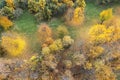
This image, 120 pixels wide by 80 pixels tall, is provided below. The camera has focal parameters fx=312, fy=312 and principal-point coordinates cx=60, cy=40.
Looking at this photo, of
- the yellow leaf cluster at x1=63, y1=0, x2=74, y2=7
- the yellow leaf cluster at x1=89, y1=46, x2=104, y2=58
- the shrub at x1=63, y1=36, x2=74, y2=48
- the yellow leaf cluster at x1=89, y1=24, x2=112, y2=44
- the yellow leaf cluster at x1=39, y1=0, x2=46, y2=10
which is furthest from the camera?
the yellow leaf cluster at x1=63, y1=0, x2=74, y2=7

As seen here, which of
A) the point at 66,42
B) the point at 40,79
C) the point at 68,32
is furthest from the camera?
the point at 68,32

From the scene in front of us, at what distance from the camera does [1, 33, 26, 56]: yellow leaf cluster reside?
59688mm

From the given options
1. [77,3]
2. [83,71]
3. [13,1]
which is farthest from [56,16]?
[83,71]

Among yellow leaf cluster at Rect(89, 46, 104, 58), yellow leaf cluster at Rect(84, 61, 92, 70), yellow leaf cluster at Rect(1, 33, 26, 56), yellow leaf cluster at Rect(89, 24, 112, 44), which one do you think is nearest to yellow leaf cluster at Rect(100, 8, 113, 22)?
yellow leaf cluster at Rect(89, 24, 112, 44)

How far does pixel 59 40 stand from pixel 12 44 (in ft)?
29.5

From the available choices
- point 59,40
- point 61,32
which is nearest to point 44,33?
point 61,32

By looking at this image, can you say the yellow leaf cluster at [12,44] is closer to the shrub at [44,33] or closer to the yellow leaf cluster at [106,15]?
the shrub at [44,33]

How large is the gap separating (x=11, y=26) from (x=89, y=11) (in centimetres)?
1768

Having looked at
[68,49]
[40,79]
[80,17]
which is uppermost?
[80,17]

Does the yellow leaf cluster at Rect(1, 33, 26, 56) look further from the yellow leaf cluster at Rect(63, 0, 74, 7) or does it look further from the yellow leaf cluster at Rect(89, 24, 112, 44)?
the yellow leaf cluster at Rect(89, 24, 112, 44)

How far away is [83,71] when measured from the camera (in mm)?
57062

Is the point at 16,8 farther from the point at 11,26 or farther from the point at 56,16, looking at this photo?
the point at 56,16

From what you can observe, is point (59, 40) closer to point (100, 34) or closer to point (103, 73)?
point (100, 34)

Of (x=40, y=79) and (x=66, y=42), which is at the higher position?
→ (x=66, y=42)
